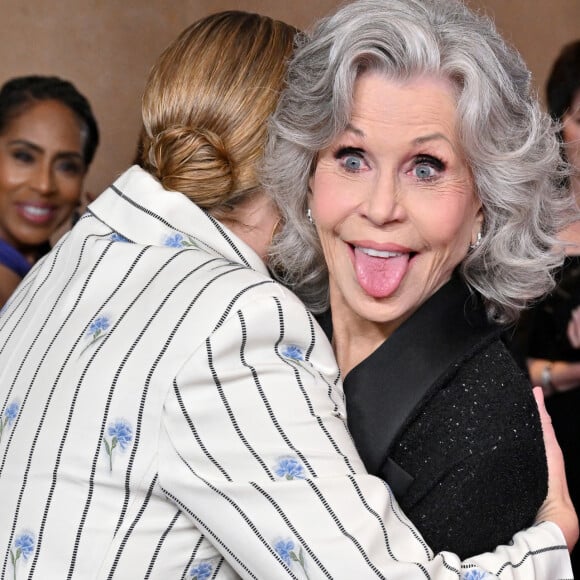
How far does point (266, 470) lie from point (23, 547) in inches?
Answer: 12.8

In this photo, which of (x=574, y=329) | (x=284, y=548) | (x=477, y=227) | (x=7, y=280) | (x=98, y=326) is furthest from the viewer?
(x=7, y=280)

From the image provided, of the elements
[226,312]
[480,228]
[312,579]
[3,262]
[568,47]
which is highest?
[568,47]

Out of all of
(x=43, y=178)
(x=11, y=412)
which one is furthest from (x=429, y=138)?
(x=43, y=178)

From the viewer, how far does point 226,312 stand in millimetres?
1254

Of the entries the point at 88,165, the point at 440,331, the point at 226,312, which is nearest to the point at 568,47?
the point at 88,165

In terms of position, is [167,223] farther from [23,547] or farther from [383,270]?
[23,547]

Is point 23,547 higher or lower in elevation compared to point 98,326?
lower

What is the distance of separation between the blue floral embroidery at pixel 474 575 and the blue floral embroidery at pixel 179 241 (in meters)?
0.53

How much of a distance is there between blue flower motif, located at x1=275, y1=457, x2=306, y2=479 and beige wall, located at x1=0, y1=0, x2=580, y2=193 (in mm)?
2252

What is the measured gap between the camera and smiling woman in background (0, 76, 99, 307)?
296 centimetres

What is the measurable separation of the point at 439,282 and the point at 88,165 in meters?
1.74

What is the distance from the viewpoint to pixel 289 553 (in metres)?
1.24

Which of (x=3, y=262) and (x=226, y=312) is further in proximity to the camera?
(x=3, y=262)

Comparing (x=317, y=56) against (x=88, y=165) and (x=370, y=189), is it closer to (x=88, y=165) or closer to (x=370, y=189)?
(x=370, y=189)
